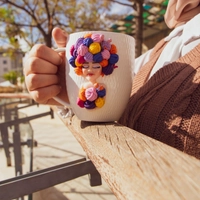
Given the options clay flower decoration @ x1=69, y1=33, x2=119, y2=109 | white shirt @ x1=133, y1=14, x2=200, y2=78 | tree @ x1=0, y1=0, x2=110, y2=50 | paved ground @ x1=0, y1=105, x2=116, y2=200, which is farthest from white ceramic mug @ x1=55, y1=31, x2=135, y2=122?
tree @ x1=0, y1=0, x2=110, y2=50

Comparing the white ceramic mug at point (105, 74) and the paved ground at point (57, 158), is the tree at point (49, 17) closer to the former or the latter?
the paved ground at point (57, 158)

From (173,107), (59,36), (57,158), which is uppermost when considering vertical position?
(59,36)

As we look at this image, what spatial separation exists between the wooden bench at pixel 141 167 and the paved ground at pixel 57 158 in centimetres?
65

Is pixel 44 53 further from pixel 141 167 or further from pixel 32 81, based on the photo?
pixel 141 167

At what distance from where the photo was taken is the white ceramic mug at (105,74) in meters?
0.36

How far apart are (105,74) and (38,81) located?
0.35ft

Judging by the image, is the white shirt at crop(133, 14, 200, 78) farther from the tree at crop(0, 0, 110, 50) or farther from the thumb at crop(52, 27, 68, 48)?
the tree at crop(0, 0, 110, 50)

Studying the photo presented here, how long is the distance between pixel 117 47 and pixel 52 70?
0.12 m

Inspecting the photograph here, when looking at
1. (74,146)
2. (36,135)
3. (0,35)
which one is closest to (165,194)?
(74,146)

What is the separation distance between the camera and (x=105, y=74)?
37 centimetres

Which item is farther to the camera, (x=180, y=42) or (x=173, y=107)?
(x=180, y=42)

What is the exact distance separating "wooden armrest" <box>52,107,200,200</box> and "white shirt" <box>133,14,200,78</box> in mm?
277

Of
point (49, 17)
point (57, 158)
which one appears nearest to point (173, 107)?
point (57, 158)

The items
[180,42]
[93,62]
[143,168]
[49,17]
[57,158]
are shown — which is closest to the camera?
[143,168]
